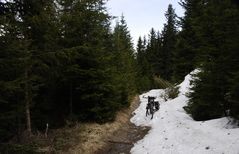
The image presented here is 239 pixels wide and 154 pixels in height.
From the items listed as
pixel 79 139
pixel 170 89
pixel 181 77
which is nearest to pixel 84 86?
pixel 79 139

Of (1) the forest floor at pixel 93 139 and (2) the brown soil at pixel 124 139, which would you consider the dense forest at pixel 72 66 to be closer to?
(1) the forest floor at pixel 93 139

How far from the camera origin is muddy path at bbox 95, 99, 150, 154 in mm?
18547

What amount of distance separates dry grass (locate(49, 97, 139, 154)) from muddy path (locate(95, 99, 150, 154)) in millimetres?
258

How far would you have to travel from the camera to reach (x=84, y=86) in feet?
73.0

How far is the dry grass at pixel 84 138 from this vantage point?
56.4 ft

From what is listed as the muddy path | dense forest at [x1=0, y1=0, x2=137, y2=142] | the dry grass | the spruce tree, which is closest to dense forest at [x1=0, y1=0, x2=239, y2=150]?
dense forest at [x1=0, y1=0, x2=137, y2=142]

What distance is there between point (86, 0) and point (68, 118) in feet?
25.4

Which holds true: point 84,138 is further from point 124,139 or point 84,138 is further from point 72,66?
→ point 72,66

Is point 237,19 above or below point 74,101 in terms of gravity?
above

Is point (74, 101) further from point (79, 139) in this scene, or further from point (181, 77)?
point (181, 77)

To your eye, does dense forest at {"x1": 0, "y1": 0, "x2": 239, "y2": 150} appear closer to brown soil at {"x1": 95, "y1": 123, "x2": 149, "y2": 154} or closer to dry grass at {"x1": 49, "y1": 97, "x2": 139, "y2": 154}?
dry grass at {"x1": 49, "y1": 97, "x2": 139, "y2": 154}

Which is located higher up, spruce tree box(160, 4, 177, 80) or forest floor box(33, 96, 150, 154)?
spruce tree box(160, 4, 177, 80)

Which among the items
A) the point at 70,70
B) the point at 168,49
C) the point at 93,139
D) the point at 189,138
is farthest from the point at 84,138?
the point at 168,49

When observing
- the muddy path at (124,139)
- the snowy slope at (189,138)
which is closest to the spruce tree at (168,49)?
the muddy path at (124,139)
